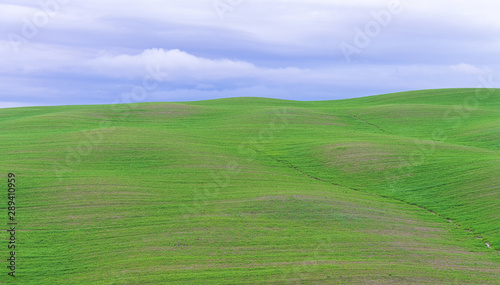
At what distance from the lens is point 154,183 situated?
45.3 metres

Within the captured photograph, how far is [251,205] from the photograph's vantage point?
1543 inches

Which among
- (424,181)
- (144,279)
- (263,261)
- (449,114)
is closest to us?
(144,279)

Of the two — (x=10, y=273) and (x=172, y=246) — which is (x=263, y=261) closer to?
(x=172, y=246)

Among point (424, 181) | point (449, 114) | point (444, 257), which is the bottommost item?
point (444, 257)

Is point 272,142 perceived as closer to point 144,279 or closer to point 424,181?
point 424,181

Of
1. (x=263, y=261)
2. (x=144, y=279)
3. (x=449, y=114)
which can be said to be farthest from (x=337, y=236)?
(x=449, y=114)

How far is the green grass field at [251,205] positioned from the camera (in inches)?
1152

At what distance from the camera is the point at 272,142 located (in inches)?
2611

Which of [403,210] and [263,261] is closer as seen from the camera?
[263,261]

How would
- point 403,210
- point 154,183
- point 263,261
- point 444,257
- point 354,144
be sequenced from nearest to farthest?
point 263,261
point 444,257
point 403,210
point 154,183
point 354,144

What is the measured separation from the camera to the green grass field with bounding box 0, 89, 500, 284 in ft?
96.0

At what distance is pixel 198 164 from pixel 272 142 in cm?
1711

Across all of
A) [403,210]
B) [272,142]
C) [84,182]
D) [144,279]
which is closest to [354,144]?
[272,142]

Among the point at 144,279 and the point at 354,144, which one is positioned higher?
the point at 354,144
